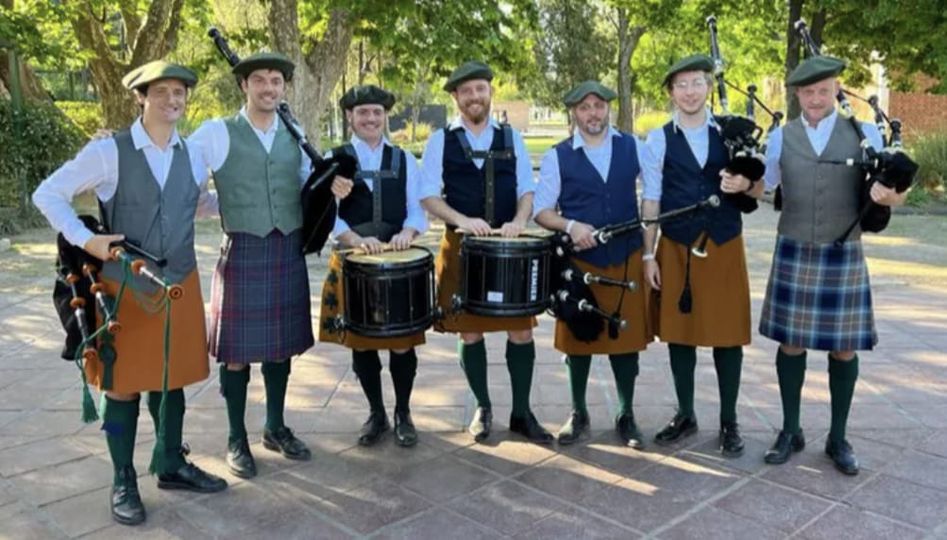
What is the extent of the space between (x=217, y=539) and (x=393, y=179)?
1721mm

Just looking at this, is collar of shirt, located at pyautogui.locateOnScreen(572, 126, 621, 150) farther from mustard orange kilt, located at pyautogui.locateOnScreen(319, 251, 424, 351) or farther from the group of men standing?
mustard orange kilt, located at pyautogui.locateOnScreen(319, 251, 424, 351)

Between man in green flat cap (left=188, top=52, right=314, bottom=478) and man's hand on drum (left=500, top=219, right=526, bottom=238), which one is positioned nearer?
man in green flat cap (left=188, top=52, right=314, bottom=478)

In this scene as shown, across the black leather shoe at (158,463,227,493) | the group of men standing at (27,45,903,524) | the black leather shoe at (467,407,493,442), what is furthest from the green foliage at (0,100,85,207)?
the black leather shoe at (467,407,493,442)

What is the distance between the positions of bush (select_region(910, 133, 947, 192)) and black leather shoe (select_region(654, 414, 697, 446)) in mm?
11981

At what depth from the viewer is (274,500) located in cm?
339

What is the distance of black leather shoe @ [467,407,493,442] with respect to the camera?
4.04 meters

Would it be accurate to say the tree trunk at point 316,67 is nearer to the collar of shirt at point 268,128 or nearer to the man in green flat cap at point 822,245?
the collar of shirt at point 268,128

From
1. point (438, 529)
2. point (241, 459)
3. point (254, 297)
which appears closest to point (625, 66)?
point (254, 297)

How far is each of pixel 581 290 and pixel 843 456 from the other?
136 cm

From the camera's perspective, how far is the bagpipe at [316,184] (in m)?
3.41

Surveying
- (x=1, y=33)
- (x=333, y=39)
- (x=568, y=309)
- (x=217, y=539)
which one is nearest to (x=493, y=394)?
(x=568, y=309)

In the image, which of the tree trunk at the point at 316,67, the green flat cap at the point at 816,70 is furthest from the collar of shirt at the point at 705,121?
the tree trunk at the point at 316,67

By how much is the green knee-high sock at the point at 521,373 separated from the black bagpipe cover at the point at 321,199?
1.12 meters

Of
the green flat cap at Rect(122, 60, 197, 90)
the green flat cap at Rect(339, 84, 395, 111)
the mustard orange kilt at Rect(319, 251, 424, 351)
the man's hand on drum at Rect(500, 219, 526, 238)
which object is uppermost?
the green flat cap at Rect(122, 60, 197, 90)
